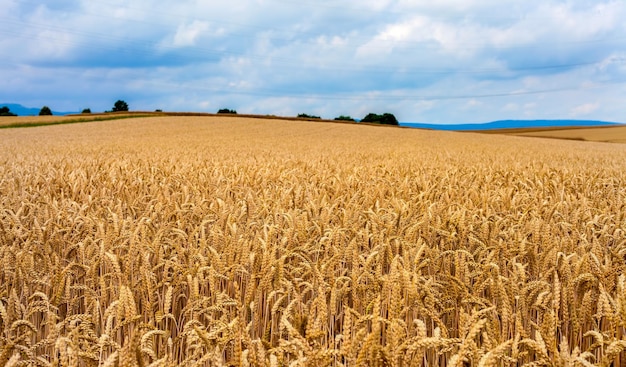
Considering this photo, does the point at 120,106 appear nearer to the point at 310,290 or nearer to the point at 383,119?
the point at 383,119

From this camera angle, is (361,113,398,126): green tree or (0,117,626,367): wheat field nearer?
(0,117,626,367): wheat field

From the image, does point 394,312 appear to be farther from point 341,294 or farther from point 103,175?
point 103,175

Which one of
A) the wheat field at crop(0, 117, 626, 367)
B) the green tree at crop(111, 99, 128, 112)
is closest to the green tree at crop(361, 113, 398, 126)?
the green tree at crop(111, 99, 128, 112)

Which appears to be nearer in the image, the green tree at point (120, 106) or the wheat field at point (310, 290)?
the wheat field at point (310, 290)

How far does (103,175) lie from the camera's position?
7352mm

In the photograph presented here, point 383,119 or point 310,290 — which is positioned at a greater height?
point 383,119

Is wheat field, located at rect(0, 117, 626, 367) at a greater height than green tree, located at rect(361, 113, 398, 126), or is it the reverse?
green tree, located at rect(361, 113, 398, 126)

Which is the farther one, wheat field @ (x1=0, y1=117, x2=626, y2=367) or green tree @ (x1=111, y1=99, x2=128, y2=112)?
green tree @ (x1=111, y1=99, x2=128, y2=112)

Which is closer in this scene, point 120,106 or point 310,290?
point 310,290

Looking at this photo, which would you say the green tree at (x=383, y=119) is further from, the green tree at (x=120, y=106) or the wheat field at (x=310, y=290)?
the wheat field at (x=310, y=290)

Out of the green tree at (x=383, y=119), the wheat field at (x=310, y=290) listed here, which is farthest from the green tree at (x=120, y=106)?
the wheat field at (x=310, y=290)

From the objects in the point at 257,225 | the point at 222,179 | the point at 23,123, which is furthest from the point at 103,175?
the point at 23,123

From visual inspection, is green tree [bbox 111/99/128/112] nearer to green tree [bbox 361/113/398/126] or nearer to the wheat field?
green tree [bbox 361/113/398/126]

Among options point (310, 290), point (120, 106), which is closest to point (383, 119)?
point (120, 106)
